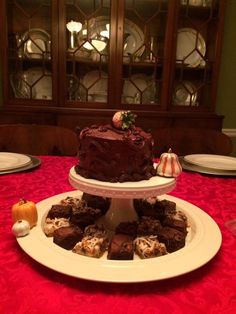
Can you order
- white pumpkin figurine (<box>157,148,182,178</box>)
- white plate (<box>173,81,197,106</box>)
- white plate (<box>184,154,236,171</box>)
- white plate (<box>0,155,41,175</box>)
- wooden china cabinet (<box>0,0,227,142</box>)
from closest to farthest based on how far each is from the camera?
white pumpkin figurine (<box>157,148,182,178</box>), white plate (<box>0,155,41,175</box>), white plate (<box>184,154,236,171</box>), wooden china cabinet (<box>0,0,227,142</box>), white plate (<box>173,81,197,106</box>)

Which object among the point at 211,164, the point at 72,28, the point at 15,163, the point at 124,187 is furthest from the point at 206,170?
the point at 72,28

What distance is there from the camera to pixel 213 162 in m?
1.41

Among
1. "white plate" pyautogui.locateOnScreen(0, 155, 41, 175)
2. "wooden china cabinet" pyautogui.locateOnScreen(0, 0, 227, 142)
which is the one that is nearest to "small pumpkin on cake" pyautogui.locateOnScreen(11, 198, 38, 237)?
"white plate" pyautogui.locateOnScreen(0, 155, 41, 175)

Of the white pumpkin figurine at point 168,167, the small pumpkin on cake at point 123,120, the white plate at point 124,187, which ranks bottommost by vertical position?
the white plate at point 124,187

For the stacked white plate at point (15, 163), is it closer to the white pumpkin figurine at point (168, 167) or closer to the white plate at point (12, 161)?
the white plate at point (12, 161)

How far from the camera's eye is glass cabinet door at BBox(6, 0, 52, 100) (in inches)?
92.0

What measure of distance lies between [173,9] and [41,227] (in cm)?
218

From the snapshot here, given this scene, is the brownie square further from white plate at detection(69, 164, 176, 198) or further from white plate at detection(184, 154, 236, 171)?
white plate at detection(184, 154, 236, 171)

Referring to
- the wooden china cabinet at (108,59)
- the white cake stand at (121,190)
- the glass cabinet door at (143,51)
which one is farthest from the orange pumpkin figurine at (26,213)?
the glass cabinet door at (143,51)

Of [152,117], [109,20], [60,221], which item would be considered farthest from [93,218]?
[109,20]

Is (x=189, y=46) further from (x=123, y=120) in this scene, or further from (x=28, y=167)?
(x=123, y=120)

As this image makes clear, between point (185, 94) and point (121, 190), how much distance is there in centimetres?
214

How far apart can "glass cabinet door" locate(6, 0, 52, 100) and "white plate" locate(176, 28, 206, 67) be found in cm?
107

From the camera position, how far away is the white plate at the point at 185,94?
2.56 metres
